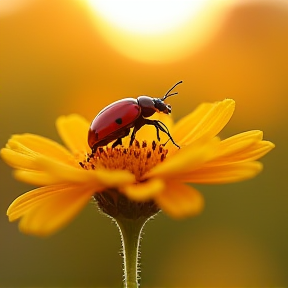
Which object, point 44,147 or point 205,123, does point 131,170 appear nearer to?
point 205,123

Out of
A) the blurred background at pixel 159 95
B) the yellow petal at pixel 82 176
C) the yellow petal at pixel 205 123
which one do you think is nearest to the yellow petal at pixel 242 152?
the yellow petal at pixel 205 123

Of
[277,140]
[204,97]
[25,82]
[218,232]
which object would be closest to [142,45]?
[204,97]

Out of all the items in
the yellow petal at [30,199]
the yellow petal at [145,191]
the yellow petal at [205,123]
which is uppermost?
the yellow petal at [205,123]

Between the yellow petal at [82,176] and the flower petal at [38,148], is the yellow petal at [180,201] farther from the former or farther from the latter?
the flower petal at [38,148]

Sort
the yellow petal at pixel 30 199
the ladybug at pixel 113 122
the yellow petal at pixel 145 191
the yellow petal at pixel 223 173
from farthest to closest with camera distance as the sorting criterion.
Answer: the ladybug at pixel 113 122 < the yellow petal at pixel 30 199 < the yellow petal at pixel 223 173 < the yellow petal at pixel 145 191

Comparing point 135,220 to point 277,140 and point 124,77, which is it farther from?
point 124,77

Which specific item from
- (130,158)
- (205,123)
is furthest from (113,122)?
(205,123)

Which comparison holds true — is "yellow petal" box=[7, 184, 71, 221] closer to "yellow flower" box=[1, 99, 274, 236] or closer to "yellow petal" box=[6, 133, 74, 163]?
"yellow flower" box=[1, 99, 274, 236]
